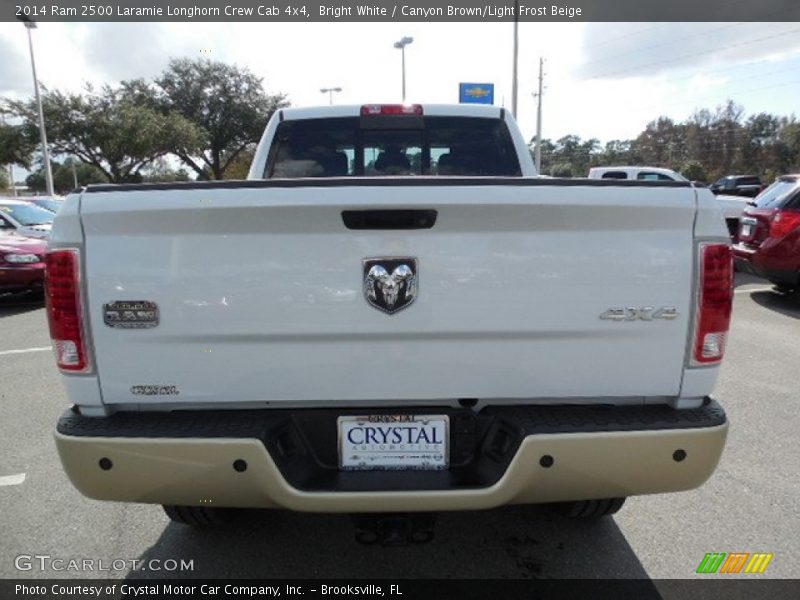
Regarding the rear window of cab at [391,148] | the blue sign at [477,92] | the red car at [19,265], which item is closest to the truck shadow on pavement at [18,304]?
the red car at [19,265]

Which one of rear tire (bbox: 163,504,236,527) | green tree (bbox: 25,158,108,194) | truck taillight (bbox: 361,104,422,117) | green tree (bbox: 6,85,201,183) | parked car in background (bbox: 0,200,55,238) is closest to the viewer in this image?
rear tire (bbox: 163,504,236,527)

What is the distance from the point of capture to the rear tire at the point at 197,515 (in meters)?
2.70

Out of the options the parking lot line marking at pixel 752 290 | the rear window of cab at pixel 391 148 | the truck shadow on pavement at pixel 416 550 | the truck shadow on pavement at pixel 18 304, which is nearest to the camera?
the truck shadow on pavement at pixel 416 550

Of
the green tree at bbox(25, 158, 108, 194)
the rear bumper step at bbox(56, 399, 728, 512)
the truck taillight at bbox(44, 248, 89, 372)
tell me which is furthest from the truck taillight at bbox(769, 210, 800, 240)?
the green tree at bbox(25, 158, 108, 194)

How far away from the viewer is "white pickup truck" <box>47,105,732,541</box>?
2.00m

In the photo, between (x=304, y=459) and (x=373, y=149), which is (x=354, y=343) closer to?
(x=304, y=459)

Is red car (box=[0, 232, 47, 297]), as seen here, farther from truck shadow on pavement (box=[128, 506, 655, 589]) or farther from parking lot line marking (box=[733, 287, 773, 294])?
parking lot line marking (box=[733, 287, 773, 294])

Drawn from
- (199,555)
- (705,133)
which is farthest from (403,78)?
(705,133)

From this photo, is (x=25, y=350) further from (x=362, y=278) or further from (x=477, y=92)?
(x=477, y=92)

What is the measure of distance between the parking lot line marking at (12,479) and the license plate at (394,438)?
2510 mm

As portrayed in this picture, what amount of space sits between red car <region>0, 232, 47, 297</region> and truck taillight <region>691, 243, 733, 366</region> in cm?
945

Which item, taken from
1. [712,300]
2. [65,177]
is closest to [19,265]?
[712,300]

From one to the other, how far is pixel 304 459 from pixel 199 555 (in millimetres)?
1022

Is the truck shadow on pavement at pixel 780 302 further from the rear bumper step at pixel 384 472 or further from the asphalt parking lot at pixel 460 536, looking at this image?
the rear bumper step at pixel 384 472
